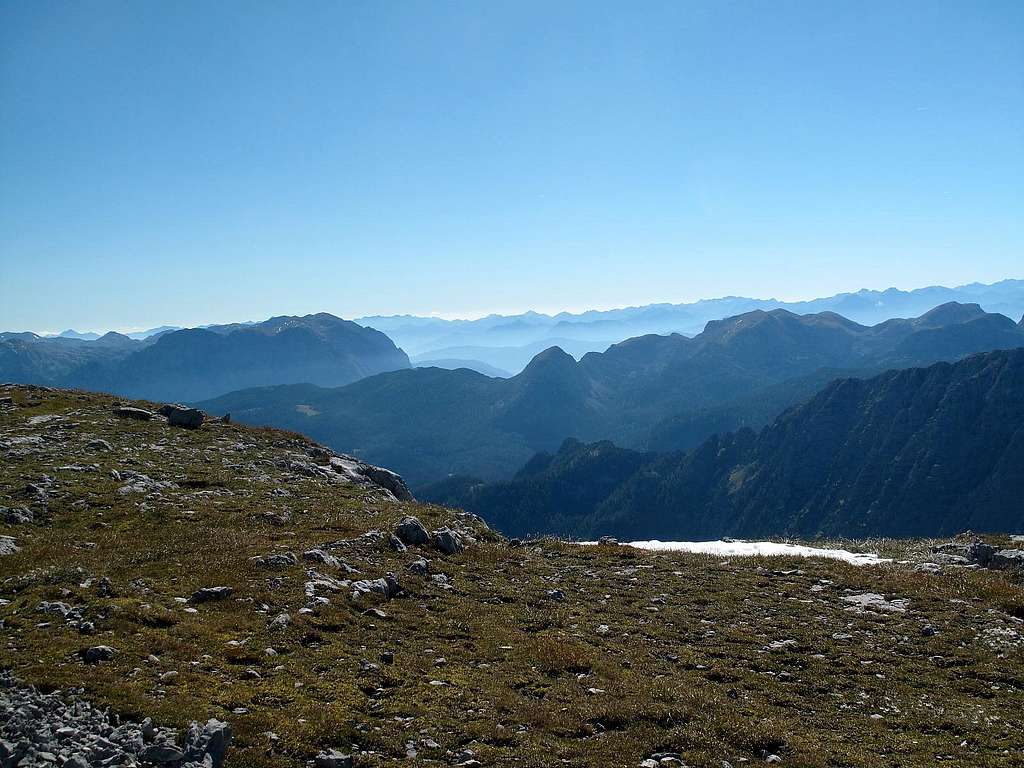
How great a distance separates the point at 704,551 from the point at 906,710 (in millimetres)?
22353

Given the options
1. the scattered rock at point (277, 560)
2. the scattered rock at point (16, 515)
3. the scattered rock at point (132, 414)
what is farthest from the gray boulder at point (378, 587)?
the scattered rock at point (132, 414)

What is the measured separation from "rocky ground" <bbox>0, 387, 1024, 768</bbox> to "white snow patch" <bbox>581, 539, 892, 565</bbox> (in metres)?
2.09

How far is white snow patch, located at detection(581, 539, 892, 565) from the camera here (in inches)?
1345

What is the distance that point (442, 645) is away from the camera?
691 inches

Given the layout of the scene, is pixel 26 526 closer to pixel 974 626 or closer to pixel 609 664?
pixel 609 664

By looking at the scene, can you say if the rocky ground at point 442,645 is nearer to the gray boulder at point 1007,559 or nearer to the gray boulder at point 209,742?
the gray boulder at point 209,742

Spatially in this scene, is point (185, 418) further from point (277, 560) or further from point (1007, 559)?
point (1007, 559)

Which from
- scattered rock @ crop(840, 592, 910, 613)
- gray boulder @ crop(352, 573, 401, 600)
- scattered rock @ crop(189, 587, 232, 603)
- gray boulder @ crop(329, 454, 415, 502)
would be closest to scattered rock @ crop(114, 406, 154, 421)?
gray boulder @ crop(329, 454, 415, 502)

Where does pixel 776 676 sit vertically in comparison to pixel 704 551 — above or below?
above

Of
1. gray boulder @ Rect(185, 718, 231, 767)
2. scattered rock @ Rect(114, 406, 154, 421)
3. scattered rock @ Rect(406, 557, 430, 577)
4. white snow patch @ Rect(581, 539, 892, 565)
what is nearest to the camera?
gray boulder @ Rect(185, 718, 231, 767)

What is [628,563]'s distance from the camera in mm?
31094

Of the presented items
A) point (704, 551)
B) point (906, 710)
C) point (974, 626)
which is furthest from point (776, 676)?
point (704, 551)

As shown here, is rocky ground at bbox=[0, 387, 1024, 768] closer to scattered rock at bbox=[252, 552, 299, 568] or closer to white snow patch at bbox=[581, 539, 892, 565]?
scattered rock at bbox=[252, 552, 299, 568]

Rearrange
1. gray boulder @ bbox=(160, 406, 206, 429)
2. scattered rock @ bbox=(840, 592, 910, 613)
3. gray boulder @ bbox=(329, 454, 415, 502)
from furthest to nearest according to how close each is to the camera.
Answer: gray boulder @ bbox=(160, 406, 206, 429)
gray boulder @ bbox=(329, 454, 415, 502)
scattered rock @ bbox=(840, 592, 910, 613)
